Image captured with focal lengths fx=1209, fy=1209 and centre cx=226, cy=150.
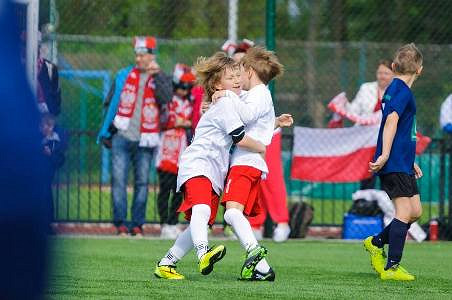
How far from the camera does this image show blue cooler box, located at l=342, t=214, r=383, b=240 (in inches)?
494

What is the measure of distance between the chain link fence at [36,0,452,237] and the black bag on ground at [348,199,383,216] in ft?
3.05

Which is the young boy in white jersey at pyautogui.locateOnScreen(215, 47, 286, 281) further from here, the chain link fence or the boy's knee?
the chain link fence

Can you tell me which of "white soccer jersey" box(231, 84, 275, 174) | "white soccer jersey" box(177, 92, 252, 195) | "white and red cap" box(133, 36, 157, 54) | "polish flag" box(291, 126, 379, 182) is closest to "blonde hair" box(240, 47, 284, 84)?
"white soccer jersey" box(231, 84, 275, 174)

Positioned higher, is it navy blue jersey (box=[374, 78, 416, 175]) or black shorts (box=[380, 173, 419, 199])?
navy blue jersey (box=[374, 78, 416, 175])

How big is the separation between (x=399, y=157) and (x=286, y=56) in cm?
1202

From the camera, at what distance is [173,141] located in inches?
495

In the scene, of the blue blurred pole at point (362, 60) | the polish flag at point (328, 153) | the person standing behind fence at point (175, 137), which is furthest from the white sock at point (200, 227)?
the blue blurred pole at point (362, 60)

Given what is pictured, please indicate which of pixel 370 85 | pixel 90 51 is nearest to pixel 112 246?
pixel 370 85

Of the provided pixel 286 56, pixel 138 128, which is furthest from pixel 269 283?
pixel 286 56

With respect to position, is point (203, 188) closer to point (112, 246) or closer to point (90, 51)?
point (112, 246)

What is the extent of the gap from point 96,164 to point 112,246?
17.1ft

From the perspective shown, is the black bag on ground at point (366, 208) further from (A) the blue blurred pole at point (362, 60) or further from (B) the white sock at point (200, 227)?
(A) the blue blurred pole at point (362, 60)

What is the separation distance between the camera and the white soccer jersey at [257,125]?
7.75 metres

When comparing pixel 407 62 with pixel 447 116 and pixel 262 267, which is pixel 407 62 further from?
pixel 447 116
